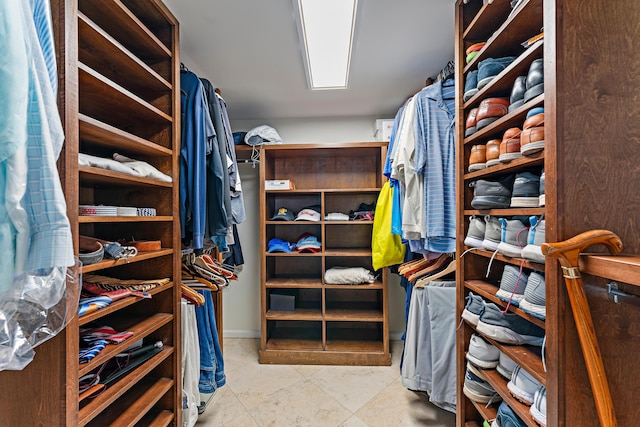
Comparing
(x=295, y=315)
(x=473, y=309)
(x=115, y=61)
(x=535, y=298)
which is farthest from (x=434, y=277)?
(x=115, y=61)

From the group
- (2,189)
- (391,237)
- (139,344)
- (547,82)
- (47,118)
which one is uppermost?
(547,82)

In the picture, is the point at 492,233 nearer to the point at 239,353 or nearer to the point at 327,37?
the point at 327,37

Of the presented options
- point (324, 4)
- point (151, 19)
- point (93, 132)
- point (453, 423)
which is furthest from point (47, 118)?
point (453, 423)

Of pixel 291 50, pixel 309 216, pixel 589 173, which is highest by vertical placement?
pixel 291 50

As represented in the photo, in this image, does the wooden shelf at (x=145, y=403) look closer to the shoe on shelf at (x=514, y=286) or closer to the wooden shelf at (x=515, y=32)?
the shoe on shelf at (x=514, y=286)

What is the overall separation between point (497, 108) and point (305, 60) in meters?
1.12

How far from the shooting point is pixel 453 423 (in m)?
1.63

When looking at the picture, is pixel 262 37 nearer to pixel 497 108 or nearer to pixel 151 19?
pixel 151 19

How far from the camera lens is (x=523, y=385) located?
0.92m

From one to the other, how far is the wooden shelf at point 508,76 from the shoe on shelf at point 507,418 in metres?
1.17

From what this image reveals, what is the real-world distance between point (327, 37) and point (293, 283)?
1.78 meters

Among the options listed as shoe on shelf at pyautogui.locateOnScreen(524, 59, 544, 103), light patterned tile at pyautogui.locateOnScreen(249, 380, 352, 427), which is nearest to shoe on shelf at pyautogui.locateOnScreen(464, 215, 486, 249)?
shoe on shelf at pyautogui.locateOnScreen(524, 59, 544, 103)

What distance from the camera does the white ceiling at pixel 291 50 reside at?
130 cm

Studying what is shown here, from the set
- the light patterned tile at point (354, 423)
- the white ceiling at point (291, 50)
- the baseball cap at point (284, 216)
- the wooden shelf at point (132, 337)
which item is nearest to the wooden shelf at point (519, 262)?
the white ceiling at point (291, 50)
